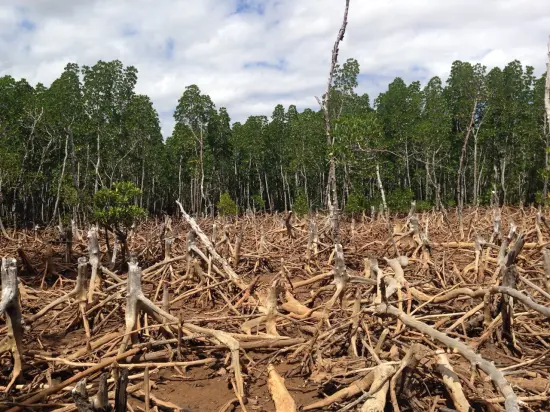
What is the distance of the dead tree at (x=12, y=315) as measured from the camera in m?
3.70

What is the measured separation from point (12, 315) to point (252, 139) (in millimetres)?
35016

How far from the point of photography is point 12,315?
3734 mm

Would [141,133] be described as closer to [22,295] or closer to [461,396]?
[22,295]

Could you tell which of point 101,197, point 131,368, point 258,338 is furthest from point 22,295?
point 258,338

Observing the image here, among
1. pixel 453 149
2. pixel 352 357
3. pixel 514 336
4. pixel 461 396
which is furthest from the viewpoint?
pixel 453 149

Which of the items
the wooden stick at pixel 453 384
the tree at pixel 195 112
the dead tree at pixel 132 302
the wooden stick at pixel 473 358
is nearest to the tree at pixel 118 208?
the dead tree at pixel 132 302

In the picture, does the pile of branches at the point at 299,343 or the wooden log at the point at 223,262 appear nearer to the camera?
the pile of branches at the point at 299,343

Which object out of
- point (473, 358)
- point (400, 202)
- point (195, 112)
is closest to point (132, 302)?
point (473, 358)

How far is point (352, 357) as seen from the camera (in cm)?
381

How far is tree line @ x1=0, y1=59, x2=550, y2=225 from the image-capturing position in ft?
81.2

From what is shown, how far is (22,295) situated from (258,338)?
4239 mm

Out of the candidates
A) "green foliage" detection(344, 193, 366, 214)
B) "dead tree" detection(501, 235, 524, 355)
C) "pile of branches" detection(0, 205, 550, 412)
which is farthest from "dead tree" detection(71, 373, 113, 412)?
"green foliage" detection(344, 193, 366, 214)

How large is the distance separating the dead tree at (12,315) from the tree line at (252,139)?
16.7 m

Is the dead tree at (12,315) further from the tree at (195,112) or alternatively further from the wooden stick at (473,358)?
the tree at (195,112)
